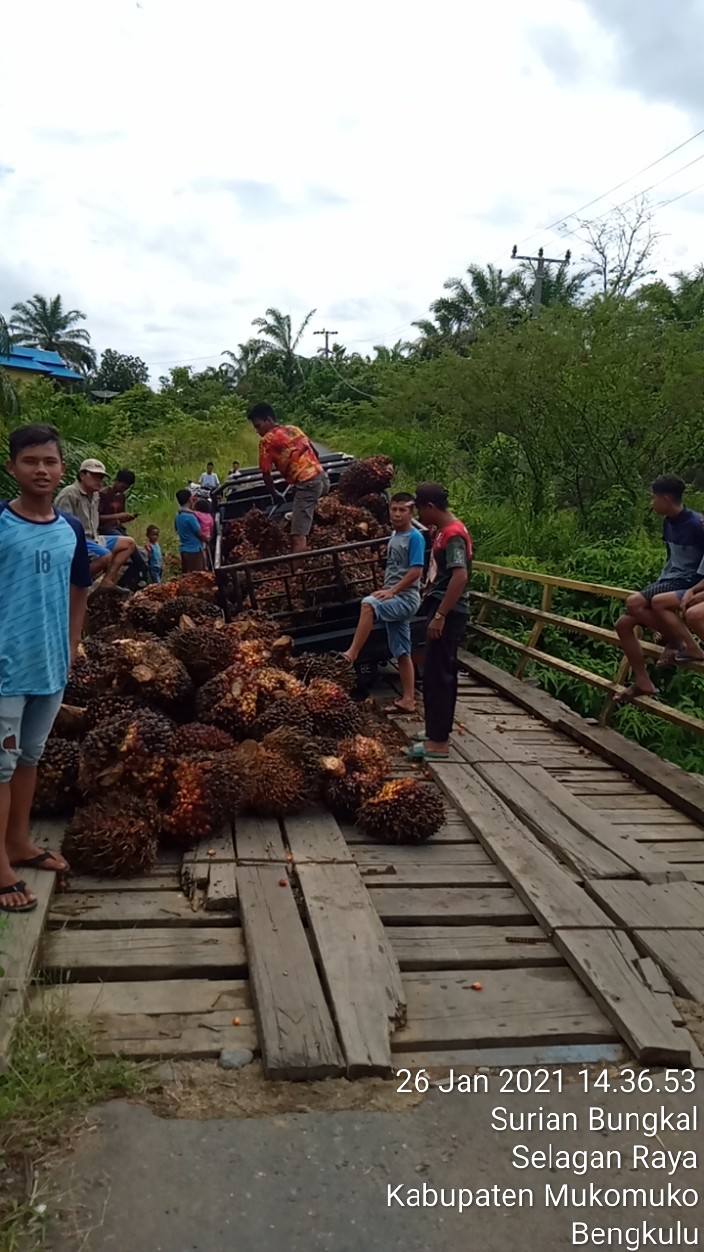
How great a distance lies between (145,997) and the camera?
326 centimetres

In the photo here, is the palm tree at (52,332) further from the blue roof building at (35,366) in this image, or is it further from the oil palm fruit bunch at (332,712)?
the oil palm fruit bunch at (332,712)

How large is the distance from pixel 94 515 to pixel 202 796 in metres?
5.11

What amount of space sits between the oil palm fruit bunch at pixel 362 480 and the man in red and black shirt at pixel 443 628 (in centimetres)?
439

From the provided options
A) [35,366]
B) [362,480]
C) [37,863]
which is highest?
[35,366]

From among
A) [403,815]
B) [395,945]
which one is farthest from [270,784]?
[395,945]

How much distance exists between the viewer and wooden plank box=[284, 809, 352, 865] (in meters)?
4.41

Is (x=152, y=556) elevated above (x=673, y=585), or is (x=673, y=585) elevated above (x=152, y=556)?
(x=673, y=585)

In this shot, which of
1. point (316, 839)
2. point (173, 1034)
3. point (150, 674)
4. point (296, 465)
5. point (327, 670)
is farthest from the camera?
point (296, 465)

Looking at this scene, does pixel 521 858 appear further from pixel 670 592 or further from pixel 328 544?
pixel 328 544

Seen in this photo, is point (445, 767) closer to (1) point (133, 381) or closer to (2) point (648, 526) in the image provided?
(2) point (648, 526)

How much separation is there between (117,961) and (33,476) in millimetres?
1915

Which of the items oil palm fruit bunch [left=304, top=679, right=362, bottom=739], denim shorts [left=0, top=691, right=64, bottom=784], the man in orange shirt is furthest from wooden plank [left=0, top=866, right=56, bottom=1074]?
the man in orange shirt

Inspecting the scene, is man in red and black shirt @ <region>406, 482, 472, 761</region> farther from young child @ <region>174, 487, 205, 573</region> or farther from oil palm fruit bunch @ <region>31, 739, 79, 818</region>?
young child @ <region>174, 487, 205, 573</region>

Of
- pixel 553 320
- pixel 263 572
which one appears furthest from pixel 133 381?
pixel 263 572
